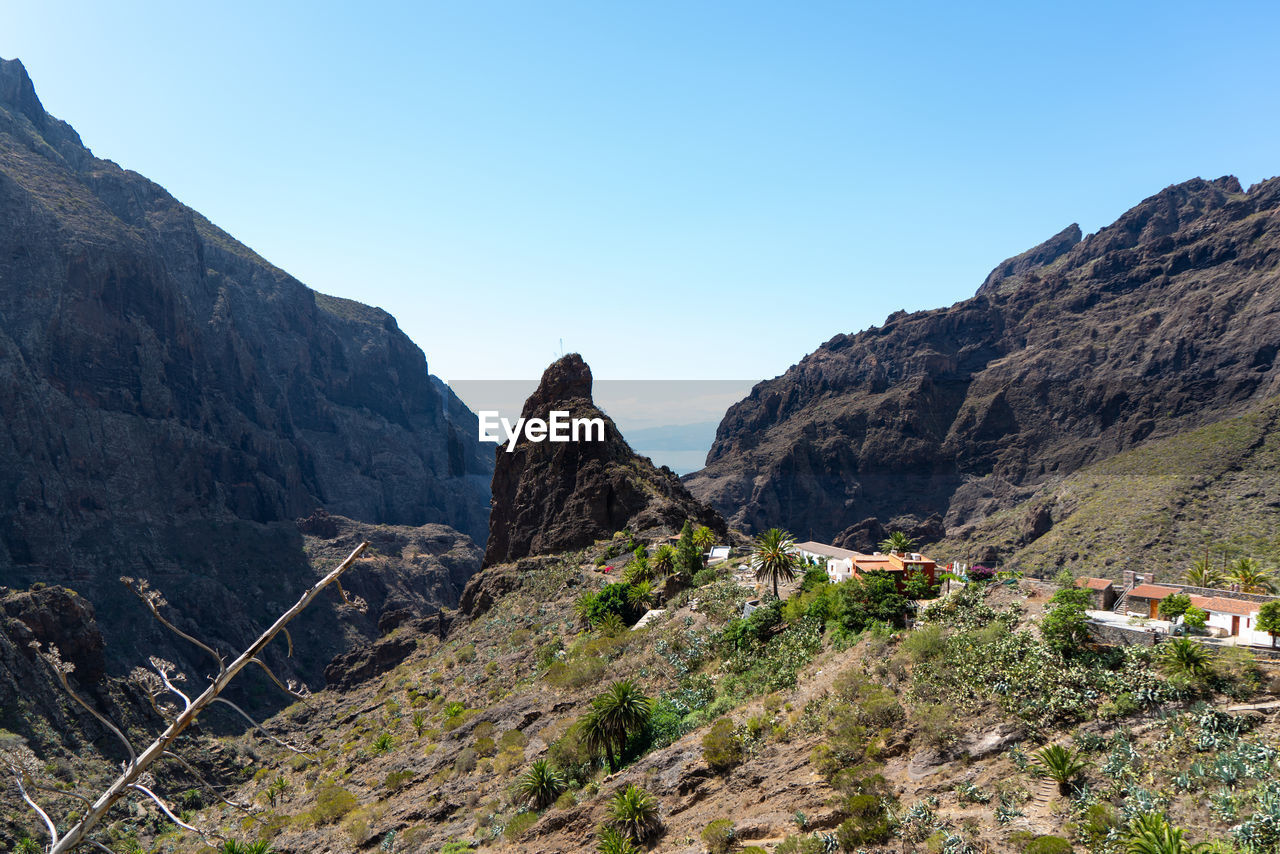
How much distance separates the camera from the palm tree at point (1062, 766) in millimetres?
21000

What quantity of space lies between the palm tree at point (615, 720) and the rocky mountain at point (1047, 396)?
123 meters

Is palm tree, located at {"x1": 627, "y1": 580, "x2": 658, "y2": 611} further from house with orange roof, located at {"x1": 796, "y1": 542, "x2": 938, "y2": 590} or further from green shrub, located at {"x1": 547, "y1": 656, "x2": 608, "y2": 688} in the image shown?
house with orange roof, located at {"x1": 796, "y1": 542, "x2": 938, "y2": 590}

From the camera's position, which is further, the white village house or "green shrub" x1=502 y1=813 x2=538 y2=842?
"green shrub" x1=502 y1=813 x2=538 y2=842

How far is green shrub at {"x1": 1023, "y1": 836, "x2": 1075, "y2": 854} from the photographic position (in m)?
18.6

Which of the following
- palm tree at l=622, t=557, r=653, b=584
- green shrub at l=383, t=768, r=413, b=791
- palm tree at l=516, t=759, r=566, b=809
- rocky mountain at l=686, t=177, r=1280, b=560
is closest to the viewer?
palm tree at l=516, t=759, r=566, b=809

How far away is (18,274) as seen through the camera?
140m

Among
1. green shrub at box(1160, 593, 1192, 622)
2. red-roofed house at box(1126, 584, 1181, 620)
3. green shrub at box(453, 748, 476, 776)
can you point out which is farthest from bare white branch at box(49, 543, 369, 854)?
green shrub at box(453, 748, 476, 776)

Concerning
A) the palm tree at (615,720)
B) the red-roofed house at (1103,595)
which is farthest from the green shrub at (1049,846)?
the palm tree at (615,720)

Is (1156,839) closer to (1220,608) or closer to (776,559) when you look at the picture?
(1220,608)

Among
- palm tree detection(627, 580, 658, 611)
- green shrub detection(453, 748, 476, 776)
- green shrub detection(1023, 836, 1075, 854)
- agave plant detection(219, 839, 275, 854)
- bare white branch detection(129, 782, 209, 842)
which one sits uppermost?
bare white branch detection(129, 782, 209, 842)

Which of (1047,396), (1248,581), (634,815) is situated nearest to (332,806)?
(634,815)

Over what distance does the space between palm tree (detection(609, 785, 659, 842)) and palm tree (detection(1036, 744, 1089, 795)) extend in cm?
1359

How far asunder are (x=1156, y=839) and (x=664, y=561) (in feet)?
146

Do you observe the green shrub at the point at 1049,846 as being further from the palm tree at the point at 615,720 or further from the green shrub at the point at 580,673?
the green shrub at the point at 580,673
